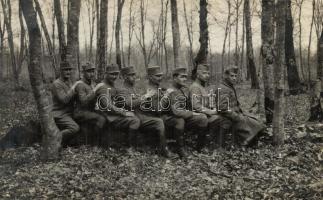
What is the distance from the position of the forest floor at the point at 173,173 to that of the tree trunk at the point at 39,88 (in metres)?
0.34

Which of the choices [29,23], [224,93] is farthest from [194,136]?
[29,23]

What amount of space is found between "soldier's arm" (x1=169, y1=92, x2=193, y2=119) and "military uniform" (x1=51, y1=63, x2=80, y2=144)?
2.25 m

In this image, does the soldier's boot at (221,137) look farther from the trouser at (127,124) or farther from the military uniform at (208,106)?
the trouser at (127,124)

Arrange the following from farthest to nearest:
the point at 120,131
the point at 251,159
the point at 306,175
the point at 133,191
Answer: the point at 120,131, the point at 251,159, the point at 306,175, the point at 133,191

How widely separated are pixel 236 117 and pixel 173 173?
7.80ft

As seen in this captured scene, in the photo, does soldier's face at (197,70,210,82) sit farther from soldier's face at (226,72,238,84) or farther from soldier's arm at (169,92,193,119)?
soldier's arm at (169,92,193,119)

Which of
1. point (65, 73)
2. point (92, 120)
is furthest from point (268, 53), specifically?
point (65, 73)

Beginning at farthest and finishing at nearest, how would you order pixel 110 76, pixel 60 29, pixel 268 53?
pixel 60 29 → pixel 268 53 → pixel 110 76

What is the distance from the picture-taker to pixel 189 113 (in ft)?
32.7

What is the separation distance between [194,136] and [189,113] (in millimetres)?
919

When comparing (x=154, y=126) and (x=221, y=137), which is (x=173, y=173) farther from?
(x=221, y=137)

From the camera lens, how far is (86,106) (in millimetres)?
10258

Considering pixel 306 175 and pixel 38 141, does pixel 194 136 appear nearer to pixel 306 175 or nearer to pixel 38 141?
pixel 306 175

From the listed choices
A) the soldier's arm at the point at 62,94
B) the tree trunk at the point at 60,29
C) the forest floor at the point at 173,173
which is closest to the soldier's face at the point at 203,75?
the forest floor at the point at 173,173
